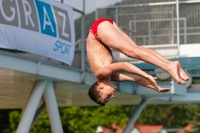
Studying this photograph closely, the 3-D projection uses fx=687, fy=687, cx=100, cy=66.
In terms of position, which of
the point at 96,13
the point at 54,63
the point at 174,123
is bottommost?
the point at 174,123

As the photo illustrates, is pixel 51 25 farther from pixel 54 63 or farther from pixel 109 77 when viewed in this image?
pixel 109 77

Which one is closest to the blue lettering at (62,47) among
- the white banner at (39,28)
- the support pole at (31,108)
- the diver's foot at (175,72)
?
the white banner at (39,28)

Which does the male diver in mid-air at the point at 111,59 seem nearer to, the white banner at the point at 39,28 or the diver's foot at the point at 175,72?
the diver's foot at the point at 175,72

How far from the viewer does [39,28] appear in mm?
16328

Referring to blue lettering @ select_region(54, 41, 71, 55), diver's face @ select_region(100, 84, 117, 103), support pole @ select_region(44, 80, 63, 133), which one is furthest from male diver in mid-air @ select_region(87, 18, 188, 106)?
support pole @ select_region(44, 80, 63, 133)

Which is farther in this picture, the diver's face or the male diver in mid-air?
the diver's face

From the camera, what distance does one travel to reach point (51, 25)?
1684 cm

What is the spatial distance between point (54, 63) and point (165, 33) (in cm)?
454

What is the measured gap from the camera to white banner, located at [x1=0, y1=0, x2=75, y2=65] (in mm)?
15211

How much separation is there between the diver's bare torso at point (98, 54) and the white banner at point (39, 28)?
4.60 metres

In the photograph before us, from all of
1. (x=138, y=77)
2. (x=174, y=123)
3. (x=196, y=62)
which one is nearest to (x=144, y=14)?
(x=196, y=62)

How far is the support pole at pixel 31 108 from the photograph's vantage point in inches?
693

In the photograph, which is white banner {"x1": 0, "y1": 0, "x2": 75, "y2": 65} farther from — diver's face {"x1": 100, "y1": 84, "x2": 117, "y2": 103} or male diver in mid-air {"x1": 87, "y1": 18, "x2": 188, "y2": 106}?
diver's face {"x1": 100, "y1": 84, "x2": 117, "y2": 103}

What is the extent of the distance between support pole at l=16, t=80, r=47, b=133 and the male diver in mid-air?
7.17 meters
